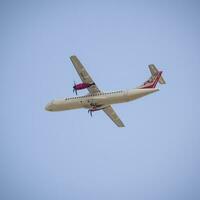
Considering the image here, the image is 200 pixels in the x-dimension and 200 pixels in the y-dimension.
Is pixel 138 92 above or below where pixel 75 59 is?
below

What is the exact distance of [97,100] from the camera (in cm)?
6562

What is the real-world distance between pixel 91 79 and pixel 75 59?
3400mm

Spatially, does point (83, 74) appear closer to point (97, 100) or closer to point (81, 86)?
point (81, 86)

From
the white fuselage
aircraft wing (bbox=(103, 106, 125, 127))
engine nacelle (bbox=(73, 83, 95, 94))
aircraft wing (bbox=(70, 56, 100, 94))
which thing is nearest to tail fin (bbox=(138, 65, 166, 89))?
the white fuselage

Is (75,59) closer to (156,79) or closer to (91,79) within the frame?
(91,79)

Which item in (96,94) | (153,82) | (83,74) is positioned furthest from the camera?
(96,94)

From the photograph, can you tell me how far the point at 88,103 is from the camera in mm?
66625

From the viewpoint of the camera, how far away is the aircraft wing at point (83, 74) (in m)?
65.1

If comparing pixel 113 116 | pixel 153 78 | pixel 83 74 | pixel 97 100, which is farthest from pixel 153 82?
pixel 113 116

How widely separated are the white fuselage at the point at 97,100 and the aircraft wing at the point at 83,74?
0.74 meters

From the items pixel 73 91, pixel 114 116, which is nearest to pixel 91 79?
pixel 73 91

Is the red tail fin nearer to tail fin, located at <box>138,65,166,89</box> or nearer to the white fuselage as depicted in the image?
tail fin, located at <box>138,65,166,89</box>

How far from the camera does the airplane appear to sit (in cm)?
6356

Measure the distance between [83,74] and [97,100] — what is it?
380 centimetres
